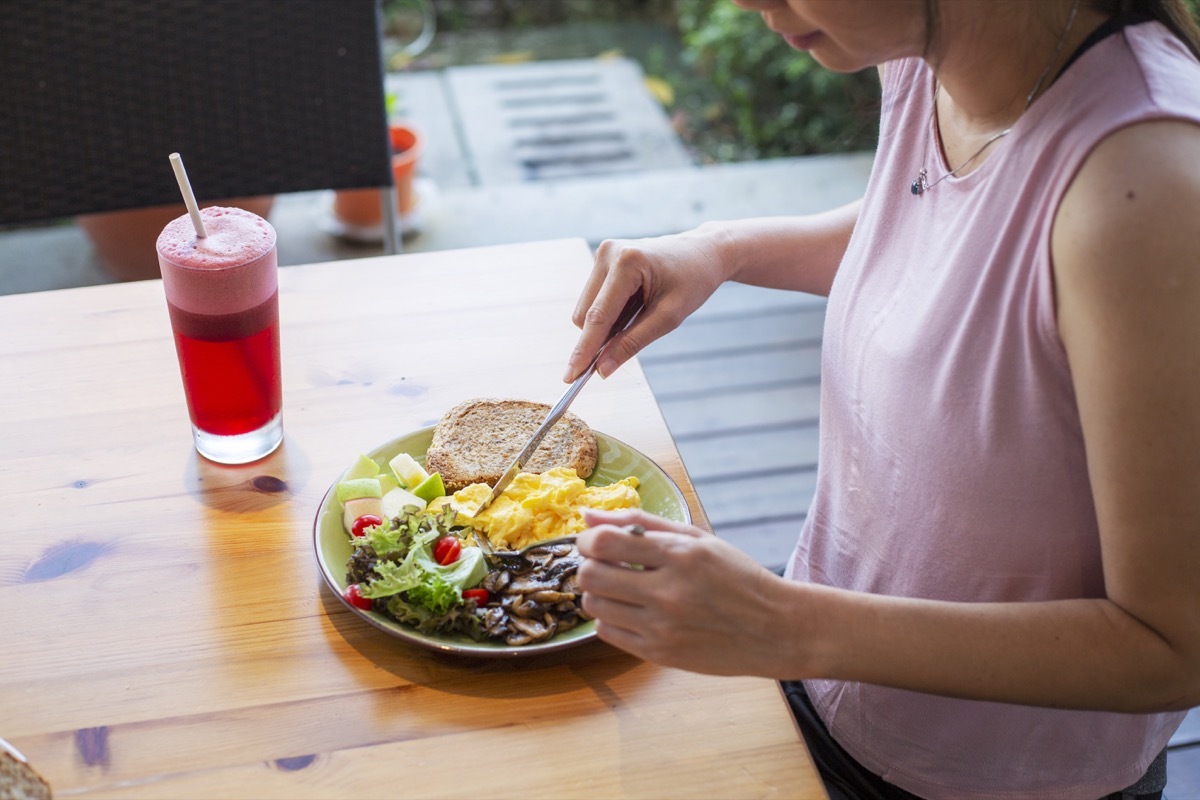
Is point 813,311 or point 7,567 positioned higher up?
point 7,567

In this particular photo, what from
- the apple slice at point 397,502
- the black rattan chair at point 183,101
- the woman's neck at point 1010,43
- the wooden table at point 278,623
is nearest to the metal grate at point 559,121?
the black rattan chair at point 183,101

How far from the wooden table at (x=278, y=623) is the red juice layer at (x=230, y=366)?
6cm

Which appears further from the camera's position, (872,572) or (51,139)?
(51,139)

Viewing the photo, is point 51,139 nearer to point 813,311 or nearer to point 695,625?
point 695,625

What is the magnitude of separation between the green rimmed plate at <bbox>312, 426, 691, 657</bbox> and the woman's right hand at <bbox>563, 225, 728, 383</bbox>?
0.34 ft

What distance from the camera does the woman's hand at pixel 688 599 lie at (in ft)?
2.94

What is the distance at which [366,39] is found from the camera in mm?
2152

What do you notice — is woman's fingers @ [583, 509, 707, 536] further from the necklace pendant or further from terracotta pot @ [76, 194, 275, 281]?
terracotta pot @ [76, 194, 275, 281]

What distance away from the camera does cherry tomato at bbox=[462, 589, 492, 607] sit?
1.05 m

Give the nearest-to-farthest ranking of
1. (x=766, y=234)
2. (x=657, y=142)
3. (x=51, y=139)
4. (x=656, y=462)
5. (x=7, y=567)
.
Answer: (x=7, y=567) < (x=656, y=462) < (x=766, y=234) < (x=51, y=139) < (x=657, y=142)

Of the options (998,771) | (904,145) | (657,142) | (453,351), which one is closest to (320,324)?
(453,351)

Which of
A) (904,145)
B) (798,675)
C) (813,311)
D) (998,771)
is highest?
(904,145)

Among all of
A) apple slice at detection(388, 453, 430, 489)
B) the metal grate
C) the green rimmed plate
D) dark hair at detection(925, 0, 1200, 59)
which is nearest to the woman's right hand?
the green rimmed plate

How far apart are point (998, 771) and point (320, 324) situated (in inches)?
39.3
